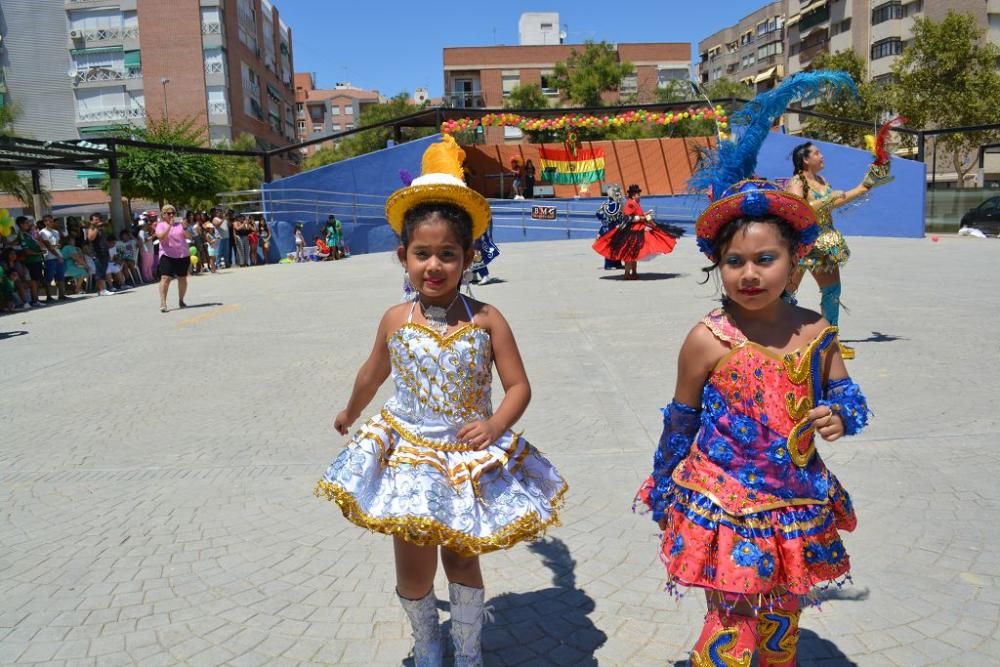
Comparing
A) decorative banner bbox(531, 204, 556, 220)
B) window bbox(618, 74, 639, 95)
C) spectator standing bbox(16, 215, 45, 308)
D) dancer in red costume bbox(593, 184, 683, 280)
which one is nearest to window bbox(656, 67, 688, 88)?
window bbox(618, 74, 639, 95)

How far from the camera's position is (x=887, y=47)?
175ft

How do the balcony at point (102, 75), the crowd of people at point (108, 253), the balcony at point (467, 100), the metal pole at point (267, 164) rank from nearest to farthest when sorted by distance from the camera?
the crowd of people at point (108, 253) < the metal pole at point (267, 164) < the balcony at point (102, 75) < the balcony at point (467, 100)

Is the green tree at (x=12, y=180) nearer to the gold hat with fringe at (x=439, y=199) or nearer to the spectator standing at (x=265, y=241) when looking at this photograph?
the spectator standing at (x=265, y=241)

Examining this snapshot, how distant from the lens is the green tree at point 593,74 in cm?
5344

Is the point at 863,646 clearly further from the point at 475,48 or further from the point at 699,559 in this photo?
the point at 475,48

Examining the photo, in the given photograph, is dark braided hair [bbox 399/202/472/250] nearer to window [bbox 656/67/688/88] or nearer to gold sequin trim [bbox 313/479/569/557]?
gold sequin trim [bbox 313/479/569/557]

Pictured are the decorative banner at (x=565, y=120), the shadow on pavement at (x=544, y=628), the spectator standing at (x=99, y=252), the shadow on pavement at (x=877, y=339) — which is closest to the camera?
the shadow on pavement at (x=544, y=628)

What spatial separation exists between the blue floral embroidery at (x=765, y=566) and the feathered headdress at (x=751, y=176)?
91 centimetres

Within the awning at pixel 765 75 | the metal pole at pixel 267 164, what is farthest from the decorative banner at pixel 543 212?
the awning at pixel 765 75

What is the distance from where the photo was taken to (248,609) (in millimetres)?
3189

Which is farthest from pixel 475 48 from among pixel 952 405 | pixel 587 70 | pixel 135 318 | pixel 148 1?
pixel 952 405

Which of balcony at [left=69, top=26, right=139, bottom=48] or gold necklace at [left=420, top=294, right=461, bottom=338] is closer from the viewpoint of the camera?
gold necklace at [left=420, top=294, right=461, bottom=338]

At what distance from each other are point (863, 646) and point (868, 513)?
4.08ft

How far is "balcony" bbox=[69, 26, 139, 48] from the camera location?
54.3m
